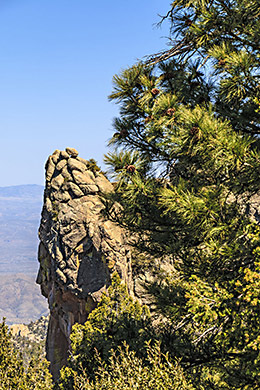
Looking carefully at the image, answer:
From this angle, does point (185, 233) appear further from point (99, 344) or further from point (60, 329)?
point (60, 329)

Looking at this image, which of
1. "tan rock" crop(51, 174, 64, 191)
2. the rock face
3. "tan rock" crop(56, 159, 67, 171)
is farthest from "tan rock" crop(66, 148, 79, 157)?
"tan rock" crop(51, 174, 64, 191)

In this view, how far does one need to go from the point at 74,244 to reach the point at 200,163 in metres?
27.6

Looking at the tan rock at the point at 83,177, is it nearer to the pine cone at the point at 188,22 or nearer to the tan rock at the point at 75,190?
the tan rock at the point at 75,190

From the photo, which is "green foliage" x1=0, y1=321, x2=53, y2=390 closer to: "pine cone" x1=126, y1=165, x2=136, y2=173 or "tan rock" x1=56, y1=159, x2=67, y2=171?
"pine cone" x1=126, y1=165, x2=136, y2=173

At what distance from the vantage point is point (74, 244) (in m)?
35.7

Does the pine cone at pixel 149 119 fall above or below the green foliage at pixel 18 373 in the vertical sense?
above

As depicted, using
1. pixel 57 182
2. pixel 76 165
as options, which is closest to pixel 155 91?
pixel 76 165

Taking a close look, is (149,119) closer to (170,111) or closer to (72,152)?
(170,111)

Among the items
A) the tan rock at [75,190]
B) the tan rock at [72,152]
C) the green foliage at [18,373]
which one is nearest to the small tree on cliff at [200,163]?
the green foliage at [18,373]

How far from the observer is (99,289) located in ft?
111

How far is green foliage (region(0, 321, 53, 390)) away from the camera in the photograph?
9.99m

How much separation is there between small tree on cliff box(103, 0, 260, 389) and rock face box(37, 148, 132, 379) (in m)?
21.9

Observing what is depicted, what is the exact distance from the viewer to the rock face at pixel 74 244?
33562 mm

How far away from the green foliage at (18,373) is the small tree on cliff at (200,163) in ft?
11.0
